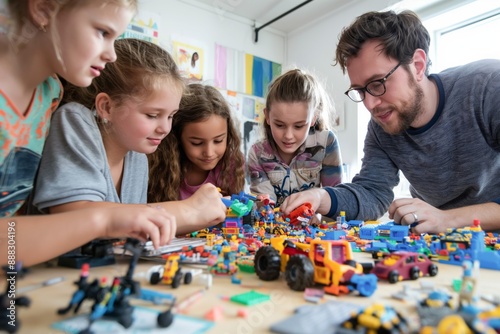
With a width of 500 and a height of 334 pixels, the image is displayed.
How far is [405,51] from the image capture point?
143 centimetres

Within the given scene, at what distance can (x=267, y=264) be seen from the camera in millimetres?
646

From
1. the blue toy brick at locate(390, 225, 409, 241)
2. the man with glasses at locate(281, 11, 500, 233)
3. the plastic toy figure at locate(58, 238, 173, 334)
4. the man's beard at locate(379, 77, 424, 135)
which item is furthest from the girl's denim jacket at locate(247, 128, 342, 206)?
the plastic toy figure at locate(58, 238, 173, 334)

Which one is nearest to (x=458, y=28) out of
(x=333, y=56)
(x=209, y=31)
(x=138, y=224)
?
(x=333, y=56)

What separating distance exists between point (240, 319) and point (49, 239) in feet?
1.32

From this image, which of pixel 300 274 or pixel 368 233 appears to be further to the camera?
pixel 368 233

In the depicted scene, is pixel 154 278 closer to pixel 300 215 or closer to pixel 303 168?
pixel 300 215

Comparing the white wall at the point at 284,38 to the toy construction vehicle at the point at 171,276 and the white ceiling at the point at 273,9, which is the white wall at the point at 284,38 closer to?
the white ceiling at the point at 273,9

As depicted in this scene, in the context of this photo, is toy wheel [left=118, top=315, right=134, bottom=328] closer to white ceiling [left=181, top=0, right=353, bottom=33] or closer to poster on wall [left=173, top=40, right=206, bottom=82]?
poster on wall [left=173, top=40, right=206, bottom=82]

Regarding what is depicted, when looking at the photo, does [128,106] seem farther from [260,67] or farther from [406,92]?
[260,67]

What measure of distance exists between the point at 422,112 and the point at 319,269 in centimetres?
116

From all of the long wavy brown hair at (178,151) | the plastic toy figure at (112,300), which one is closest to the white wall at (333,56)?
the long wavy brown hair at (178,151)

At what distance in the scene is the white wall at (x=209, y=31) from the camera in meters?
2.79

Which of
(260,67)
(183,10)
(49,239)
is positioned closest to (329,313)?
(49,239)

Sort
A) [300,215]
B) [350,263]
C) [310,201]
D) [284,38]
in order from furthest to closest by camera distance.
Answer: [284,38] < [310,201] < [300,215] < [350,263]
